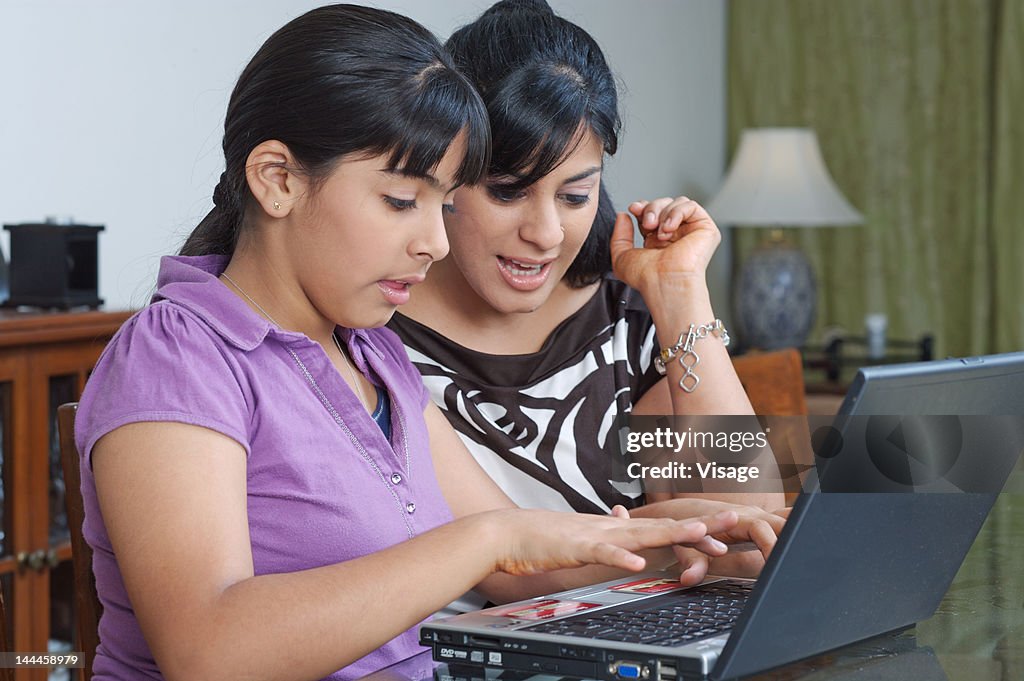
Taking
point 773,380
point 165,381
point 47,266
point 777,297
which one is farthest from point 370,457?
point 777,297

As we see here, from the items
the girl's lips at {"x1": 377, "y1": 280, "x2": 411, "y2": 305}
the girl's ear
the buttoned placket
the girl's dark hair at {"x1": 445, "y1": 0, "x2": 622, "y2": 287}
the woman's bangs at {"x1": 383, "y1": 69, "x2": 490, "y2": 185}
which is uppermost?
the girl's dark hair at {"x1": 445, "y1": 0, "x2": 622, "y2": 287}

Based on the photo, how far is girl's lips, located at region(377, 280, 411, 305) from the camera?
1098 mm

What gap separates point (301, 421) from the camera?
1045 mm

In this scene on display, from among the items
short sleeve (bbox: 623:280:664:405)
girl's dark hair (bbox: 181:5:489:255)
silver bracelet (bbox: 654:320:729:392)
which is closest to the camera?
girl's dark hair (bbox: 181:5:489:255)

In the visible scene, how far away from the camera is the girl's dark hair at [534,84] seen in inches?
56.0

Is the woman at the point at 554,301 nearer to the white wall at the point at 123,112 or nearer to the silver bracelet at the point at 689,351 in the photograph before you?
the silver bracelet at the point at 689,351

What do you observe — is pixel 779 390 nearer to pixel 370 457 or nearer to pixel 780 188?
pixel 780 188

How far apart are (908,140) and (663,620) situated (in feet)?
12.6

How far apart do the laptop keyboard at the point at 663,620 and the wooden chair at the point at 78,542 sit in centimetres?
50

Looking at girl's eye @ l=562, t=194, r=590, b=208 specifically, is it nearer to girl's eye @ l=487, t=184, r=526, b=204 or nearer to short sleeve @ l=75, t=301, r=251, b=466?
girl's eye @ l=487, t=184, r=526, b=204

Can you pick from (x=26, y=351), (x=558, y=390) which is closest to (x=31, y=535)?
(x=26, y=351)

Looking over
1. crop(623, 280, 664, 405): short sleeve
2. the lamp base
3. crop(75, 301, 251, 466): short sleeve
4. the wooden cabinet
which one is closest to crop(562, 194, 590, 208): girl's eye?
crop(623, 280, 664, 405): short sleeve

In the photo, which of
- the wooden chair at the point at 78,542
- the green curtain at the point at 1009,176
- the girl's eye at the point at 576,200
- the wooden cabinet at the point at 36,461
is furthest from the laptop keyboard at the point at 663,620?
the green curtain at the point at 1009,176

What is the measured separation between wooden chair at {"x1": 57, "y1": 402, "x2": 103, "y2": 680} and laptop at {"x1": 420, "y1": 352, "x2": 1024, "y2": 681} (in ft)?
1.42
